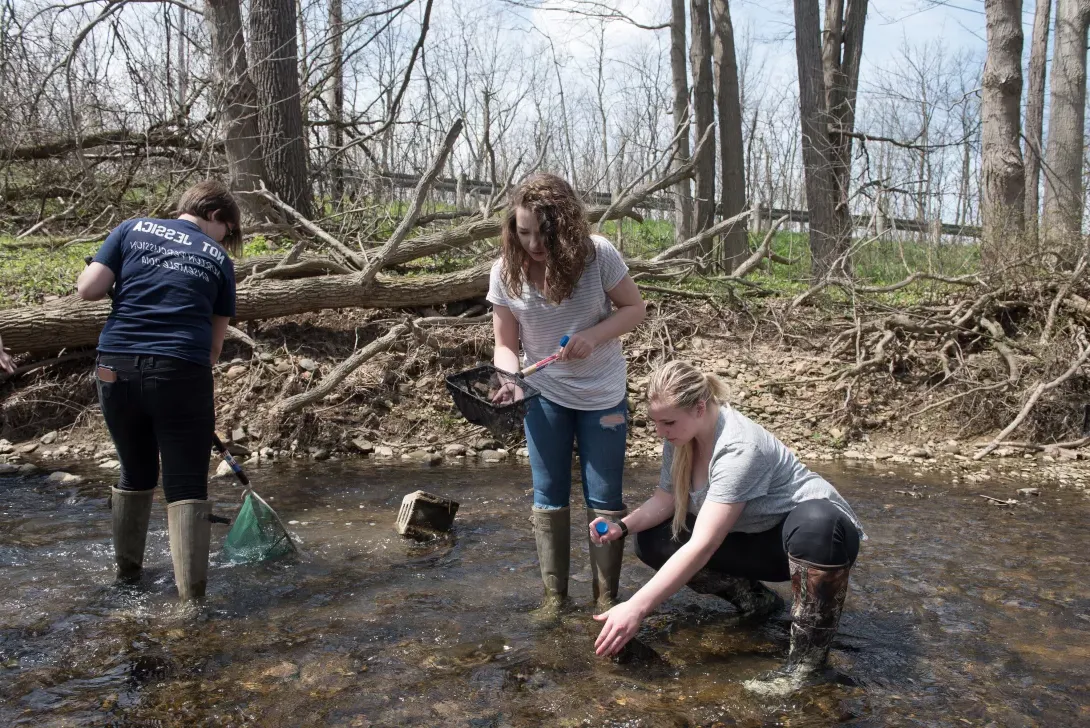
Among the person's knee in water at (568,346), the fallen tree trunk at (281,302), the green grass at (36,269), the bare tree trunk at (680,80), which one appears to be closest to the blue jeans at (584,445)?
A: the person's knee in water at (568,346)

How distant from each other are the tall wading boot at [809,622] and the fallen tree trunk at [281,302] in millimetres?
5758

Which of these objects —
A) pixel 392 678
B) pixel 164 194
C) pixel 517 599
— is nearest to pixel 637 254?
pixel 164 194

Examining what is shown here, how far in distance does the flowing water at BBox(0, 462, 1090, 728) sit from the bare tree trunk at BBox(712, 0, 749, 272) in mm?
7231

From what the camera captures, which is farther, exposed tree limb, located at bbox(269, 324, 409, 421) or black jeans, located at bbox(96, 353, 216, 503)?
exposed tree limb, located at bbox(269, 324, 409, 421)

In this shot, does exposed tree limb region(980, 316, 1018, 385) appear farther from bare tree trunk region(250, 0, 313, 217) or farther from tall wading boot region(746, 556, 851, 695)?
bare tree trunk region(250, 0, 313, 217)

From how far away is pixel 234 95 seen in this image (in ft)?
33.7

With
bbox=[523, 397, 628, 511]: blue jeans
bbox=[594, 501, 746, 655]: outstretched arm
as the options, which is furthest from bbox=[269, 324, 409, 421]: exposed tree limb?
bbox=[594, 501, 746, 655]: outstretched arm

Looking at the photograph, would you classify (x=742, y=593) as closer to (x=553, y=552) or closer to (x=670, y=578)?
(x=553, y=552)

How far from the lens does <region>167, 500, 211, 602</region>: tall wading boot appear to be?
3.48 m

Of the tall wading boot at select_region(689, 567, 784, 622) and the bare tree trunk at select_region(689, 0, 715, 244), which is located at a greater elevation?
the bare tree trunk at select_region(689, 0, 715, 244)

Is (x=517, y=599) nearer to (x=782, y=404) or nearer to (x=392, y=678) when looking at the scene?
(x=392, y=678)

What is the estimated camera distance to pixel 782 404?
7547 millimetres

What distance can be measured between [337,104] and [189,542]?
11.1 metres

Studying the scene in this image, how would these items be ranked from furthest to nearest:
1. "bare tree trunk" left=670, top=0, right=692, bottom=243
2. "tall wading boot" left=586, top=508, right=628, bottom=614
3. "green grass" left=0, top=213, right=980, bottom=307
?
"bare tree trunk" left=670, top=0, right=692, bottom=243 → "green grass" left=0, top=213, right=980, bottom=307 → "tall wading boot" left=586, top=508, right=628, bottom=614
